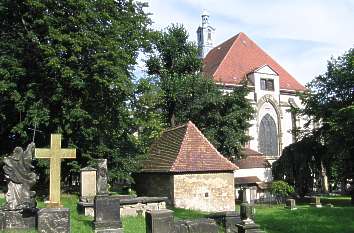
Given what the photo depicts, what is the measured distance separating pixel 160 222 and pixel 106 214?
4473 millimetres

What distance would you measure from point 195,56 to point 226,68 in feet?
34.7

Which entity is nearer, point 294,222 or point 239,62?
point 294,222

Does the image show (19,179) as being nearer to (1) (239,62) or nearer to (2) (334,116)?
(2) (334,116)

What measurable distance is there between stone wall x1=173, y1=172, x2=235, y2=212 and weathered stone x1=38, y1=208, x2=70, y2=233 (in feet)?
38.9

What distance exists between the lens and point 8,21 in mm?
23484

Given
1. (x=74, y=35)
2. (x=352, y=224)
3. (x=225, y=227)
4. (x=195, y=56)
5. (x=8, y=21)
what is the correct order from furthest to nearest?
1. (x=195, y=56)
2. (x=8, y=21)
3. (x=74, y=35)
4. (x=352, y=224)
5. (x=225, y=227)

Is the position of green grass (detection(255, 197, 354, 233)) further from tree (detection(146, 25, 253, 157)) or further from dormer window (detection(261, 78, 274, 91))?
dormer window (detection(261, 78, 274, 91))

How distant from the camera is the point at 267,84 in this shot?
148 ft

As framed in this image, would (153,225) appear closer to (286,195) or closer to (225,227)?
(225,227)

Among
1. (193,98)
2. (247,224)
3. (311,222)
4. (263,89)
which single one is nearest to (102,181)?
(247,224)

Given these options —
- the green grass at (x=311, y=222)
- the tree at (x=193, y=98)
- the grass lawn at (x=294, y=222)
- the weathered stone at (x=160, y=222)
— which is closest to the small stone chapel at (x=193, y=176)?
the grass lawn at (x=294, y=222)

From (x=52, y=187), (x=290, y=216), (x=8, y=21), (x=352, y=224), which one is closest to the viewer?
(x=52, y=187)

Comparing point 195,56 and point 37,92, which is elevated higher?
point 195,56

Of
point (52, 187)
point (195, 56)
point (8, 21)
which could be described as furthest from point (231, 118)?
point (52, 187)
